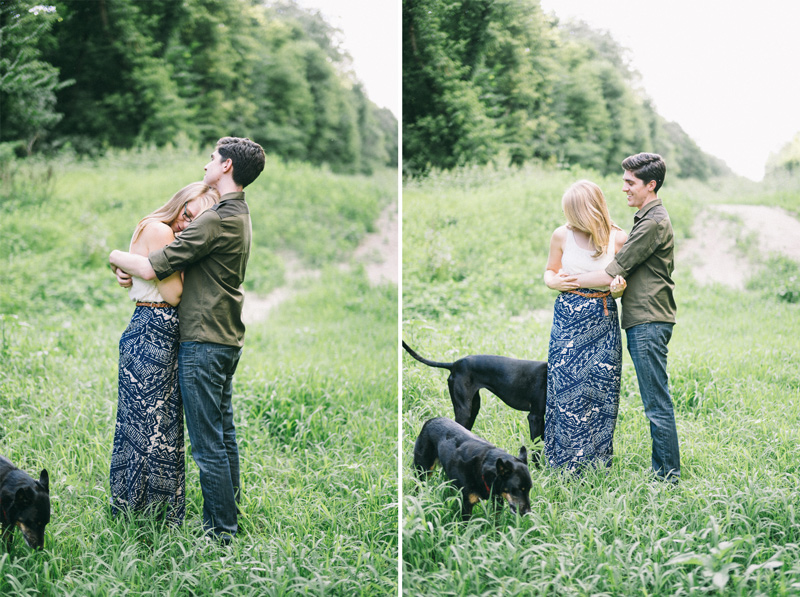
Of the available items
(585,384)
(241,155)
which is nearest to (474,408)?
(585,384)

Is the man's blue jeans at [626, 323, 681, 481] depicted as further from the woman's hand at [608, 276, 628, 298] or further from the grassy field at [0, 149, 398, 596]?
the grassy field at [0, 149, 398, 596]

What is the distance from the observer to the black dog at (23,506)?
3139 mm

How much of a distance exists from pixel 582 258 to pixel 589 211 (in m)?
0.29

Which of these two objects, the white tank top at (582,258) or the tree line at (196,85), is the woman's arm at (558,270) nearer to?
the white tank top at (582,258)

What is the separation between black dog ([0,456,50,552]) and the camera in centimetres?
314

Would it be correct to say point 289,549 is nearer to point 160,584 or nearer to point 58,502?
point 160,584

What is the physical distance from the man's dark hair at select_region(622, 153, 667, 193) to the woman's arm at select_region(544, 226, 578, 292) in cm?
53

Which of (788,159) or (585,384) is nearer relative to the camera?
(585,384)

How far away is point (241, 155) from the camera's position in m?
3.43

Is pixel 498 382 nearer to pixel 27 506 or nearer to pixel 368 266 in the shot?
pixel 27 506

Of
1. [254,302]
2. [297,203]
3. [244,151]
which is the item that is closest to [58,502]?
[244,151]

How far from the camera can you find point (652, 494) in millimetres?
3545

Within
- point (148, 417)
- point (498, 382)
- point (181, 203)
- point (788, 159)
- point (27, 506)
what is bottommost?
point (27, 506)

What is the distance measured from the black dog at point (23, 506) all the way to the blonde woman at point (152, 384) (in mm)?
387
